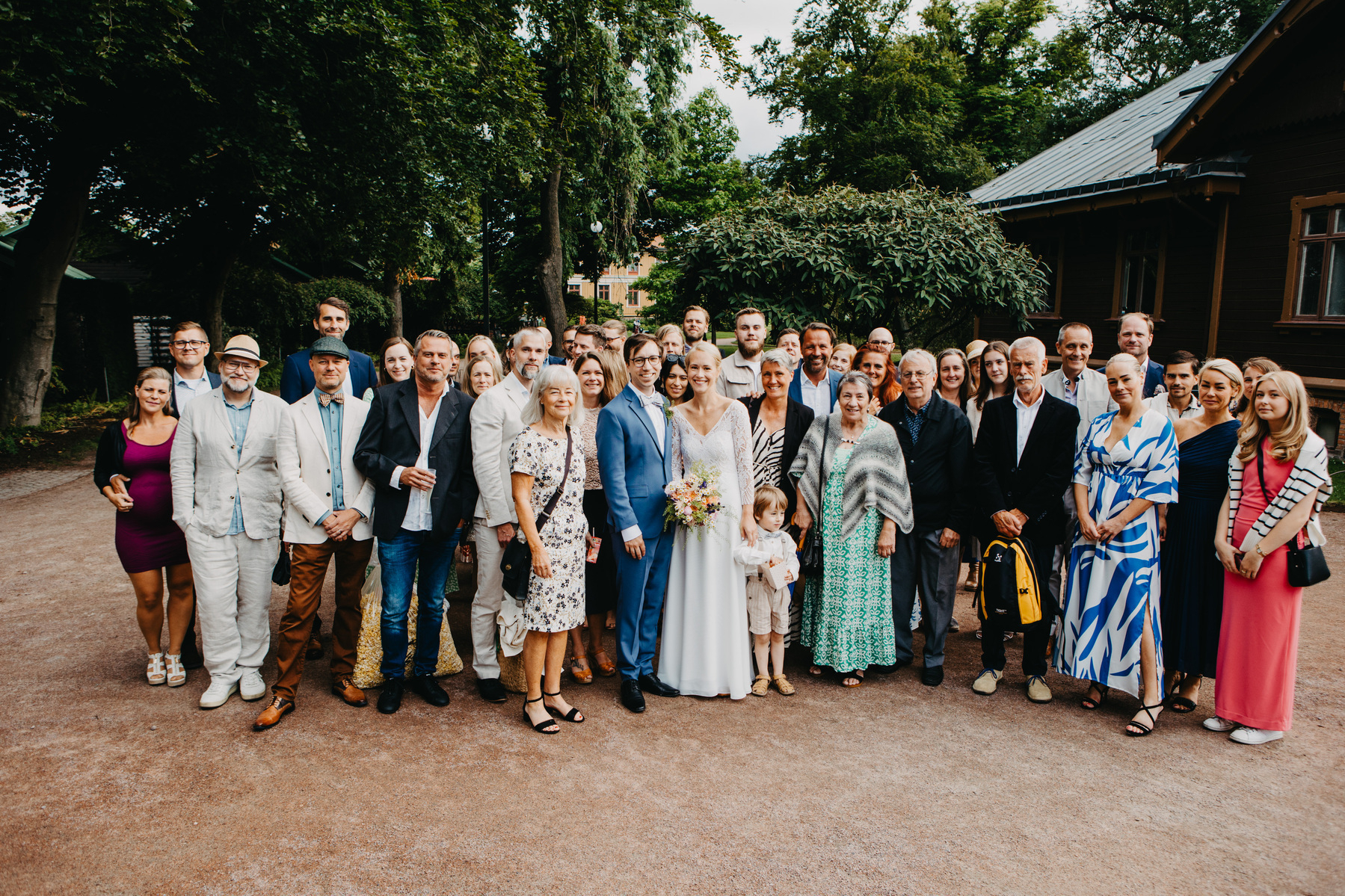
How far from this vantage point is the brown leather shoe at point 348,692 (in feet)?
15.5

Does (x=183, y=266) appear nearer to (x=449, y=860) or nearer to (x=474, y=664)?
(x=474, y=664)

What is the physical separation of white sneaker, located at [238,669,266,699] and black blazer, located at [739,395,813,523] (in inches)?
136

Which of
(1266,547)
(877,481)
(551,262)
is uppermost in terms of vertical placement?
(551,262)

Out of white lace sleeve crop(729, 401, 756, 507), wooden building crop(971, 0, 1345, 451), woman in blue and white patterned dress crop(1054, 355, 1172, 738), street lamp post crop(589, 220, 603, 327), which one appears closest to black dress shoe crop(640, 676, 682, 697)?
white lace sleeve crop(729, 401, 756, 507)

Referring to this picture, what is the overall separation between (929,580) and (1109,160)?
1564 centimetres

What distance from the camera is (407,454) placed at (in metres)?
4.65

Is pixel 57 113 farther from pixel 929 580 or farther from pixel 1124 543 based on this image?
pixel 1124 543

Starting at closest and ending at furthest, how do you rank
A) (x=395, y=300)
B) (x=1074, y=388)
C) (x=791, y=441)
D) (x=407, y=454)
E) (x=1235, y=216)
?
1. (x=407, y=454)
2. (x=791, y=441)
3. (x=1074, y=388)
4. (x=1235, y=216)
5. (x=395, y=300)

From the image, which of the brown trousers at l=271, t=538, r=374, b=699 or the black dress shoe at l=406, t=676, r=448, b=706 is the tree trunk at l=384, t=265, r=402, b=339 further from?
the black dress shoe at l=406, t=676, r=448, b=706

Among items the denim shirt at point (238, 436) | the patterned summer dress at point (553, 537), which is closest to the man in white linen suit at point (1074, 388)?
the patterned summer dress at point (553, 537)

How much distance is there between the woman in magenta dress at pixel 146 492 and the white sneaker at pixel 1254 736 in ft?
20.3

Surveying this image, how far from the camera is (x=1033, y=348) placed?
198 inches

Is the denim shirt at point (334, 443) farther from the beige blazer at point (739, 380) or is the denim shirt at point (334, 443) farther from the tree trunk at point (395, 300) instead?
the tree trunk at point (395, 300)

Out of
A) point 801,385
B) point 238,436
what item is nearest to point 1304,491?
point 801,385
